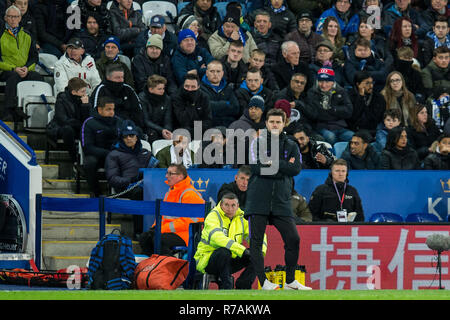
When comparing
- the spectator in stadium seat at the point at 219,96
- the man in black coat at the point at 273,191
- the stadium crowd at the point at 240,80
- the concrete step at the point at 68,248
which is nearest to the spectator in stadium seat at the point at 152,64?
the stadium crowd at the point at 240,80

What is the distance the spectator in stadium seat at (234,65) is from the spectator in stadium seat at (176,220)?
3.10 m

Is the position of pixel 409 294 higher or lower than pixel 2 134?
lower

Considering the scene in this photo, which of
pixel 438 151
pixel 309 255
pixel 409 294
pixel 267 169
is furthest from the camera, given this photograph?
pixel 438 151

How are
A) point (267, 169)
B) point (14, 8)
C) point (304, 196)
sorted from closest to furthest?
point (267, 169), point (304, 196), point (14, 8)

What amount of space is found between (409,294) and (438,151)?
6718mm

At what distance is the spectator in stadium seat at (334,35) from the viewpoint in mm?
15648

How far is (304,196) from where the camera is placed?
495 inches

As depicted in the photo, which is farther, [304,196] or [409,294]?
[304,196]

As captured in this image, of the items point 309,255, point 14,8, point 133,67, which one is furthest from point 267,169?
point 14,8

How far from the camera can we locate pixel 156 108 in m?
13.7

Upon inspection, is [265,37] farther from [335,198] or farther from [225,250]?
[225,250]

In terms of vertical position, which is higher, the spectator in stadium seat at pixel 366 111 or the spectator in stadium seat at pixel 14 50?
the spectator in stadium seat at pixel 14 50

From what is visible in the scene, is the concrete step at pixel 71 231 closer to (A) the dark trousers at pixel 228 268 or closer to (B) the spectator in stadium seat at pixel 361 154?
(A) the dark trousers at pixel 228 268

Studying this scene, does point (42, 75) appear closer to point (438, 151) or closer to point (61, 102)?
point (61, 102)
